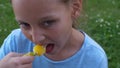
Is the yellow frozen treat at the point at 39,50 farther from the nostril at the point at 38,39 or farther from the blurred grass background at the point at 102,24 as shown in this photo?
the blurred grass background at the point at 102,24

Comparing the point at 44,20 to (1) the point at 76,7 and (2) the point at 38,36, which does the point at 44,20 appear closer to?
(2) the point at 38,36

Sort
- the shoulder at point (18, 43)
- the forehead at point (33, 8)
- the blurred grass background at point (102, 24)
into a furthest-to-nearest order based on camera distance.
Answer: the blurred grass background at point (102, 24), the shoulder at point (18, 43), the forehead at point (33, 8)

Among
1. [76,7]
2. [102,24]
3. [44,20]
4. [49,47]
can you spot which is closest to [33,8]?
[44,20]

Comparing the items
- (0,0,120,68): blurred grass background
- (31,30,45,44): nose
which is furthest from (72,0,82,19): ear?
(0,0,120,68): blurred grass background

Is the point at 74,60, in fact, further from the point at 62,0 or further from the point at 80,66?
the point at 62,0

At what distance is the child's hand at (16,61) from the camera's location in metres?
1.74

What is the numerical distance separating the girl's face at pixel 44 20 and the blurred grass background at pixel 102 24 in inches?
64.1

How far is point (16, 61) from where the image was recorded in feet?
5.78

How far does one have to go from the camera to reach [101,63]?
2.04m

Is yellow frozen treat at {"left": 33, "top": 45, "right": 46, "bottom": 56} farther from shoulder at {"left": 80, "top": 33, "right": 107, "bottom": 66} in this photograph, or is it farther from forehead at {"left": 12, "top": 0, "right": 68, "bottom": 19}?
shoulder at {"left": 80, "top": 33, "right": 107, "bottom": 66}

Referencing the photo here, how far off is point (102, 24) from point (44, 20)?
2995mm

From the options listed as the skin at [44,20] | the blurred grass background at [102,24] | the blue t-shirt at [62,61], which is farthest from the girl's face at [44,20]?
the blurred grass background at [102,24]

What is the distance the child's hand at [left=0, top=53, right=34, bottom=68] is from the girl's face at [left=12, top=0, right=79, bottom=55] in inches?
3.8

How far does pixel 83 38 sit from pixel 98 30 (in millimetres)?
2333
